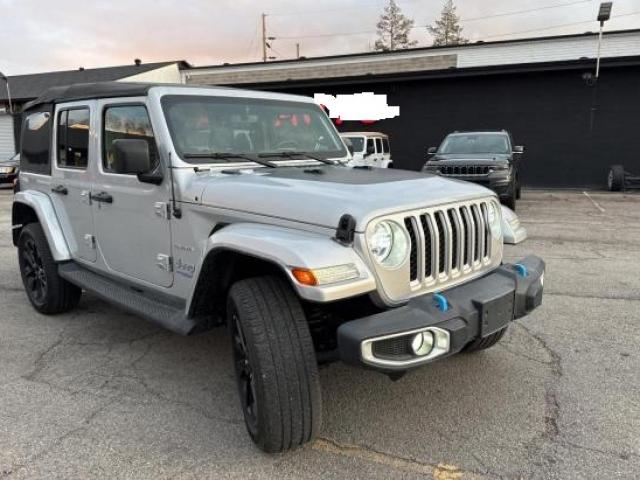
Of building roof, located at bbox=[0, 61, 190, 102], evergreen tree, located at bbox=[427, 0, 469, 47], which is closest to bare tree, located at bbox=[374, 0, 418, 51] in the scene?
evergreen tree, located at bbox=[427, 0, 469, 47]

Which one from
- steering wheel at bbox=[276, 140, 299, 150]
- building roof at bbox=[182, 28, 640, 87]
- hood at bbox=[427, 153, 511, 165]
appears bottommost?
hood at bbox=[427, 153, 511, 165]

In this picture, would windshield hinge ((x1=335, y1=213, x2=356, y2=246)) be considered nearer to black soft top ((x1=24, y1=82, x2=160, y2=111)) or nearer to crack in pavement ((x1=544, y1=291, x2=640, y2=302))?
black soft top ((x1=24, y1=82, x2=160, y2=111))

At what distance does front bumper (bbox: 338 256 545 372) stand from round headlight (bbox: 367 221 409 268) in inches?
8.6

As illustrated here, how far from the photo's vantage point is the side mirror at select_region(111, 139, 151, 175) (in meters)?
3.28

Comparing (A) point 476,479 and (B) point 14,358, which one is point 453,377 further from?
(B) point 14,358

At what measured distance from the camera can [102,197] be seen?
13.4 ft

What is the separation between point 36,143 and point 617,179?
52.7 feet

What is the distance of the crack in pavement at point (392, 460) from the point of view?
103 inches

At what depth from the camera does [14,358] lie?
411 centimetres

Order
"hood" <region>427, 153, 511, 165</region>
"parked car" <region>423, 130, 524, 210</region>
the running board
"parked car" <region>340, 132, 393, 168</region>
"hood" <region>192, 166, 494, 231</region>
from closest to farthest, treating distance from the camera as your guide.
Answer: "hood" <region>192, 166, 494, 231</region> < the running board < "parked car" <region>423, 130, 524, 210</region> < "hood" <region>427, 153, 511, 165</region> < "parked car" <region>340, 132, 393, 168</region>

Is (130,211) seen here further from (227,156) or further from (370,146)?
(370,146)

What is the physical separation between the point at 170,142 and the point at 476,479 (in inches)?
101

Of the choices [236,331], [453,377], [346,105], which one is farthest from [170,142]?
[346,105]

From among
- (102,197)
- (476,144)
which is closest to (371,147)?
(476,144)
